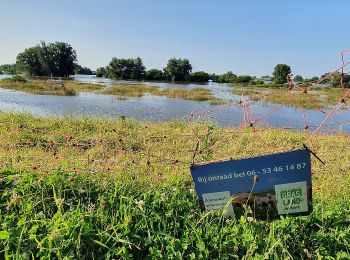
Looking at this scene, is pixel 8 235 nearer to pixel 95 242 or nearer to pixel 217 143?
pixel 95 242

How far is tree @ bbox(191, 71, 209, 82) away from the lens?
8131 cm

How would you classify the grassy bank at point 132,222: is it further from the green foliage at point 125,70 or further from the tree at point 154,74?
the tree at point 154,74

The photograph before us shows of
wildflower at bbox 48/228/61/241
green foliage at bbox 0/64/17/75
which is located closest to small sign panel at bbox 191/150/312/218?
wildflower at bbox 48/228/61/241

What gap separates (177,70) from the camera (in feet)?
251

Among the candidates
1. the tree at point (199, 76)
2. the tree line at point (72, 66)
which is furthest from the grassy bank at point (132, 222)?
the tree at point (199, 76)

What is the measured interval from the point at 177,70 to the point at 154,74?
5349mm

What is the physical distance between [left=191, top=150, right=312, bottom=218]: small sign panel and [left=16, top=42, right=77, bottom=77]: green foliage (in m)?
75.6

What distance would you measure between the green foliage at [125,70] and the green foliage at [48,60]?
37.9ft

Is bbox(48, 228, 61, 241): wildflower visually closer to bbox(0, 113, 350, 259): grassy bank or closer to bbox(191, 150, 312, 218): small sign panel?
bbox(0, 113, 350, 259): grassy bank

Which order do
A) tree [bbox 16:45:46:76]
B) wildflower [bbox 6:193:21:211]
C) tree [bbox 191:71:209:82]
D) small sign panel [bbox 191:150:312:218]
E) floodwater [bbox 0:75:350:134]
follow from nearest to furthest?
small sign panel [bbox 191:150:312:218]
wildflower [bbox 6:193:21:211]
floodwater [bbox 0:75:350:134]
tree [bbox 16:45:46:76]
tree [bbox 191:71:209:82]

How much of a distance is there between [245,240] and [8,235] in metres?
1.41

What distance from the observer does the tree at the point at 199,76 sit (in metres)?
81.3

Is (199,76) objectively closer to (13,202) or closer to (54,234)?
(13,202)

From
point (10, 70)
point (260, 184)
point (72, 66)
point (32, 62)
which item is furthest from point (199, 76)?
point (260, 184)
